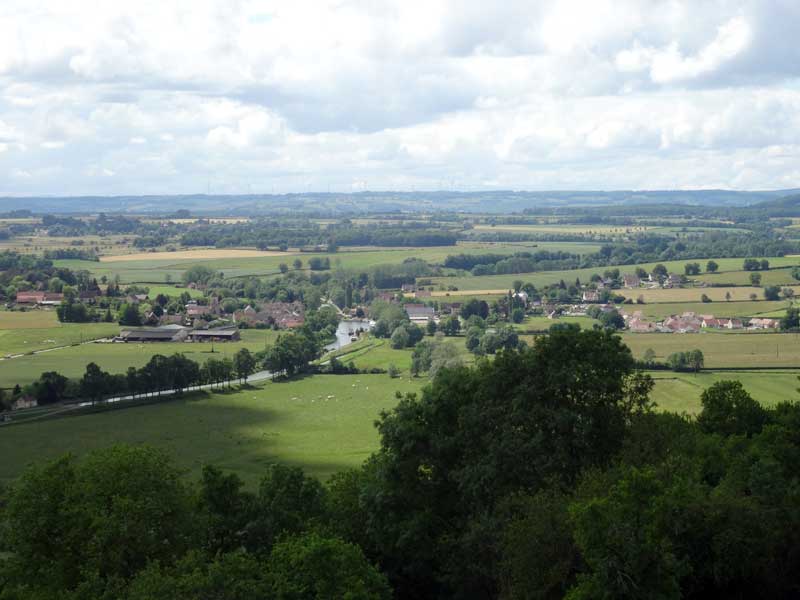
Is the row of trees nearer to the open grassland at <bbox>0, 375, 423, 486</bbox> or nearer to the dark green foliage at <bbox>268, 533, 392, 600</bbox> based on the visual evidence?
the open grassland at <bbox>0, 375, 423, 486</bbox>

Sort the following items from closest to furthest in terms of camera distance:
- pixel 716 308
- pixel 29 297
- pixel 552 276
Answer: pixel 716 308 → pixel 29 297 → pixel 552 276

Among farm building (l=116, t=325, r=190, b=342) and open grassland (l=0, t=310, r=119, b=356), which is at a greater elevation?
open grassland (l=0, t=310, r=119, b=356)

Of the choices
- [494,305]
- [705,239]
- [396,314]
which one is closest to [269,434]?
[396,314]

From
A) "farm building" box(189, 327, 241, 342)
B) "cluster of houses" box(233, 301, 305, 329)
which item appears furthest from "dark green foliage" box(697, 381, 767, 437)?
"cluster of houses" box(233, 301, 305, 329)

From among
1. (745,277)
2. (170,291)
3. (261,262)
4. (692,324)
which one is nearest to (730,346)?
(692,324)

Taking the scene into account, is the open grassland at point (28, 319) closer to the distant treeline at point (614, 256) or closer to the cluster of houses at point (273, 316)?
the cluster of houses at point (273, 316)

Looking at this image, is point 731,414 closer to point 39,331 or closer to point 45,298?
point 39,331
